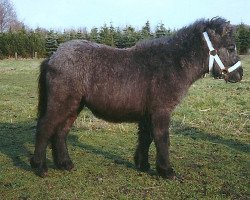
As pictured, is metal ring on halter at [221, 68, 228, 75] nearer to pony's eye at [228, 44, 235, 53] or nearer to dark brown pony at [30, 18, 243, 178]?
dark brown pony at [30, 18, 243, 178]

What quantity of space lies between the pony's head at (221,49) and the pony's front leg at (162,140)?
44.4 inches

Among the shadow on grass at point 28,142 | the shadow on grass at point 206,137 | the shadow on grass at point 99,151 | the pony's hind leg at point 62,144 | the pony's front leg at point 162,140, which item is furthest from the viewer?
the shadow on grass at point 206,137

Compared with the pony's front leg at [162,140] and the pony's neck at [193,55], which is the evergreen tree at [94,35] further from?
the pony's front leg at [162,140]

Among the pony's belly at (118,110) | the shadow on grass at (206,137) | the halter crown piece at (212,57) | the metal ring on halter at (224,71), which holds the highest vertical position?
the halter crown piece at (212,57)

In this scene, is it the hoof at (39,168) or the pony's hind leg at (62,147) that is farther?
the pony's hind leg at (62,147)

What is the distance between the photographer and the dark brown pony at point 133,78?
619 centimetres

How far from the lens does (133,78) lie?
629 cm

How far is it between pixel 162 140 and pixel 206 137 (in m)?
3.09

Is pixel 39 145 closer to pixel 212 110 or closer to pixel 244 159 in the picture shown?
pixel 244 159

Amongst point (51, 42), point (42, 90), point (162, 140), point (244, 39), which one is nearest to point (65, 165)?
point (42, 90)

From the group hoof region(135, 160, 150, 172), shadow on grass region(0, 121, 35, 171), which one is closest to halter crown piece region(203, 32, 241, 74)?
hoof region(135, 160, 150, 172)

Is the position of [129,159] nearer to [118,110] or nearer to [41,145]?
[118,110]

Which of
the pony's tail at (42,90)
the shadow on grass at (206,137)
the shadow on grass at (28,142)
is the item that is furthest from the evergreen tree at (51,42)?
the pony's tail at (42,90)

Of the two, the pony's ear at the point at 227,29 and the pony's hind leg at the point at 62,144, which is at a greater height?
the pony's ear at the point at 227,29
